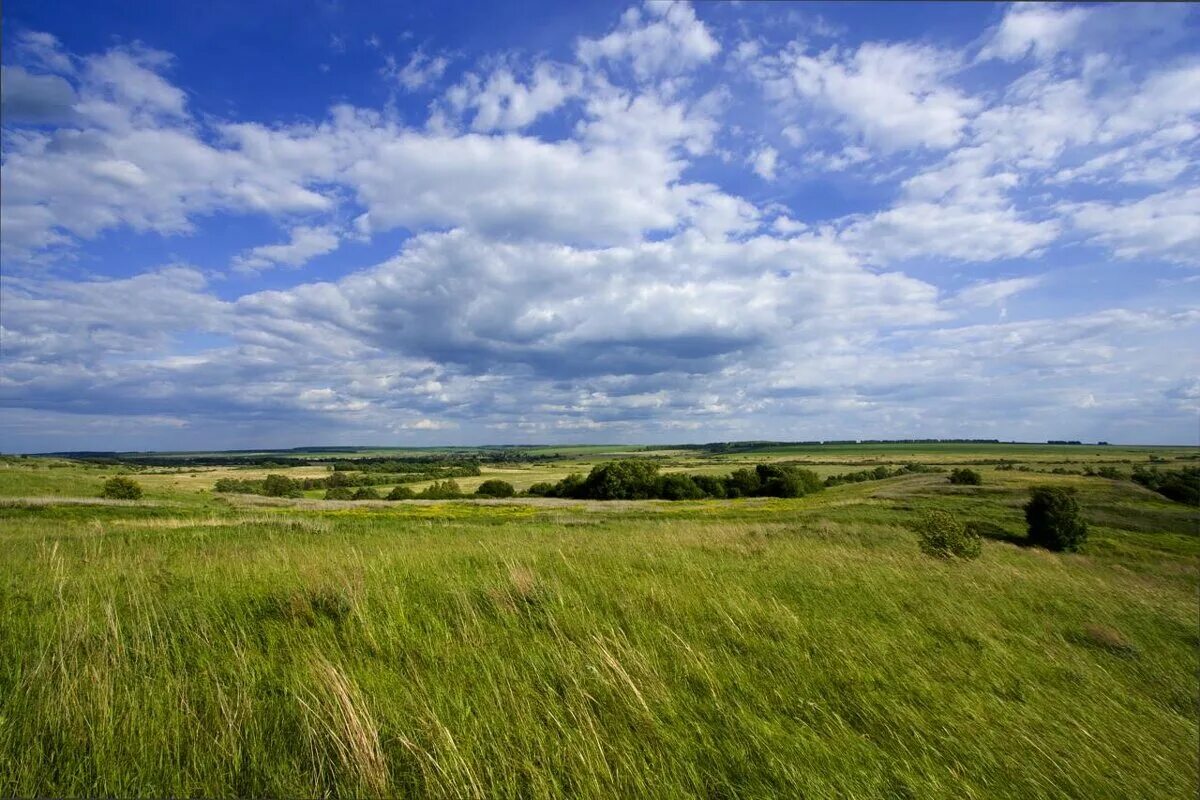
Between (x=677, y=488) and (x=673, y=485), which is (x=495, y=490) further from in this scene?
(x=677, y=488)

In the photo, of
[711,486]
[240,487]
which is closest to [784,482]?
[711,486]

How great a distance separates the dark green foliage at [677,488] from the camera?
263 feet

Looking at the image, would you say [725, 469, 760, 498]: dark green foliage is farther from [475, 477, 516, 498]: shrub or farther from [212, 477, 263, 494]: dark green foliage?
[212, 477, 263, 494]: dark green foliage

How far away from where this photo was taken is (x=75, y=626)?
14.8 feet

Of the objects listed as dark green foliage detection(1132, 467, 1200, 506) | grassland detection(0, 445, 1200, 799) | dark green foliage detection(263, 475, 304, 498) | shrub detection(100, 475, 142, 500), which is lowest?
dark green foliage detection(263, 475, 304, 498)

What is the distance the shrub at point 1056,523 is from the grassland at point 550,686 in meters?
30.8

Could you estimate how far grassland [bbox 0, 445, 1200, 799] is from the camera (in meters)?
2.95

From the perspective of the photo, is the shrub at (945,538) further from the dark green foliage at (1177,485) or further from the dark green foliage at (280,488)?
the dark green foliage at (280,488)

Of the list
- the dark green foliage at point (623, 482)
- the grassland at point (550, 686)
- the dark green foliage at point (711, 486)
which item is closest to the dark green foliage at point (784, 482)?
the dark green foliage at point (711, 486)

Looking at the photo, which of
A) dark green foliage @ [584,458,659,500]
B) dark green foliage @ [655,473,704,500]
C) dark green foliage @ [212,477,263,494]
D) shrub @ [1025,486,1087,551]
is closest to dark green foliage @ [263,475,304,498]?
dark green foliage @ [212,477,263,494]

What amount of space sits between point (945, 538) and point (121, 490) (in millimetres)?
55572

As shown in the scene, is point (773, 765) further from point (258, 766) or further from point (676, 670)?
point (258, 766)

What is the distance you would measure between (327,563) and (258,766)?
16.1 feet

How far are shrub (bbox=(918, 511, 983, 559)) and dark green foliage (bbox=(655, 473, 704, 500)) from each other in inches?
2366
